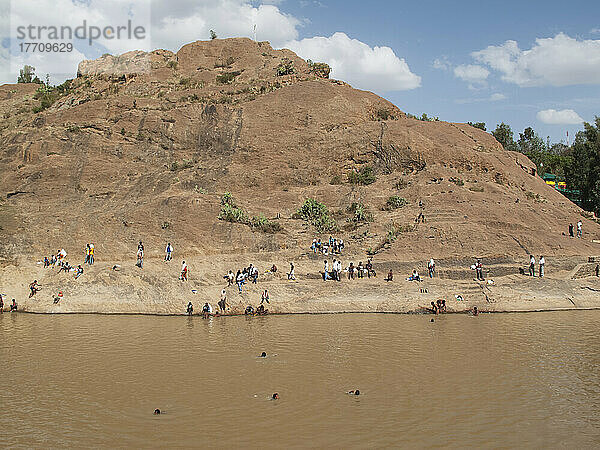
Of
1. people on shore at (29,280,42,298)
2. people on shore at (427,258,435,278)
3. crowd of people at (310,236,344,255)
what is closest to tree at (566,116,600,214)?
people on shore at (427,258,435,278)

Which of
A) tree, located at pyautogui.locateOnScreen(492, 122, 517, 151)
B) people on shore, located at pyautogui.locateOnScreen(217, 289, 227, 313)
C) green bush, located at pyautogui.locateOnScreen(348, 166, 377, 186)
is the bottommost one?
people on shore, located at pyautogui.locateOnScreen(217, 289, 227, 313)

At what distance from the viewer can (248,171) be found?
1283 inches

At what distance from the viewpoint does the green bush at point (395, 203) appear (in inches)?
1158

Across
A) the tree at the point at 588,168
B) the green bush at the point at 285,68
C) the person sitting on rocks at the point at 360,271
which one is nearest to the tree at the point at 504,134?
the tree at the point at 588,168

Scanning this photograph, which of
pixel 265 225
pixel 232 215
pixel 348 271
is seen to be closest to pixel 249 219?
pixel 232 215

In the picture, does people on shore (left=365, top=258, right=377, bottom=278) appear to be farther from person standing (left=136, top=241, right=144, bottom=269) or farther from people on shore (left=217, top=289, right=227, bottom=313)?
person standing (left=136, top=241, right=144, bottom=269)

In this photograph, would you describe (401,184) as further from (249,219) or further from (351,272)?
(351,272)

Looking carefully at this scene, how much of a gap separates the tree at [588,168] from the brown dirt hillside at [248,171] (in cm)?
663

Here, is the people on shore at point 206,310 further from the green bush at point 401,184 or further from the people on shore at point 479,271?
the green bush at point 401,184

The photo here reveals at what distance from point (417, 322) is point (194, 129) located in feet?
76.0

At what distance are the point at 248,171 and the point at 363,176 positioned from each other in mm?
7750

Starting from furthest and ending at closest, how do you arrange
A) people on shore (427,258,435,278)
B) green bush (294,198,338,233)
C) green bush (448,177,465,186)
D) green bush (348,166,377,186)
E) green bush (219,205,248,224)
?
green bush (348,166,377,186), green bush (448,177,465,186), green bush (294,198,338,233), green bush (219,205,248,224), people on shore (427,258,435,278)

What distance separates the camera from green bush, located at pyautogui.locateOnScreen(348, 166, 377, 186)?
32.5 metres

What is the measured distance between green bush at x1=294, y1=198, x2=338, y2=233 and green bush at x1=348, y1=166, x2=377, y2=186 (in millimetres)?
3812
